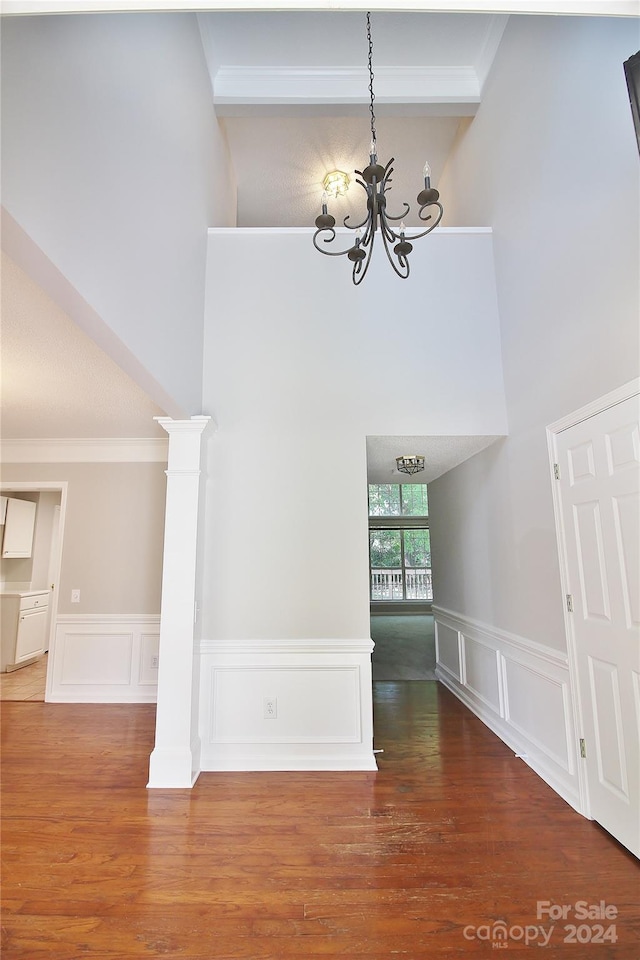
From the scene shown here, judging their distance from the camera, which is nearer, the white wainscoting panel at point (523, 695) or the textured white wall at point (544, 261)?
the textured white wall at point (544, 261)

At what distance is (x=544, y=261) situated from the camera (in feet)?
8.79

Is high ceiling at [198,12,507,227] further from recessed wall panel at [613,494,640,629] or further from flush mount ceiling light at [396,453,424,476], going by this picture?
recessed wall panel at [613,494,640,629]

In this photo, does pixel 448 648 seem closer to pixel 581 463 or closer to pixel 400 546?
pixel 581 463

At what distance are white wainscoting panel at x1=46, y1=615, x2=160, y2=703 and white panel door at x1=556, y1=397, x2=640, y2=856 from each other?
3.64 m

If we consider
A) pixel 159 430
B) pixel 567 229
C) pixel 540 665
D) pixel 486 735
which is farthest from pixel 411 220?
pixel 486 735

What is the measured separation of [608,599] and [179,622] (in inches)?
96.4

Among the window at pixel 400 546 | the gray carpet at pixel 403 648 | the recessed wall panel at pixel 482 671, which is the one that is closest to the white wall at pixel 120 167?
the recessed wall panel at pixel 482 671

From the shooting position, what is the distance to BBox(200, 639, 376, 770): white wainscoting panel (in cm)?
291

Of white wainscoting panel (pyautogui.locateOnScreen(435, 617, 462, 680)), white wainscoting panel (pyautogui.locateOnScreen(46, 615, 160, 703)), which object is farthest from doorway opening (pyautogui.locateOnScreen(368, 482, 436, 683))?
white wainscoting panel (pyautogui.locateOnScreen(46, 615, 160, 703))

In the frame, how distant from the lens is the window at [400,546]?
10719mm

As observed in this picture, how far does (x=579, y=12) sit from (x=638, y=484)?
1.71 meters

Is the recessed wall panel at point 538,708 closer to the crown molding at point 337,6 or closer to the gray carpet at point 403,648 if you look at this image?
the gray carpet at point 403,648

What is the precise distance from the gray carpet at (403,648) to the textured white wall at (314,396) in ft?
8.55

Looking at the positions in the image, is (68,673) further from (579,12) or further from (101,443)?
(579,12)
